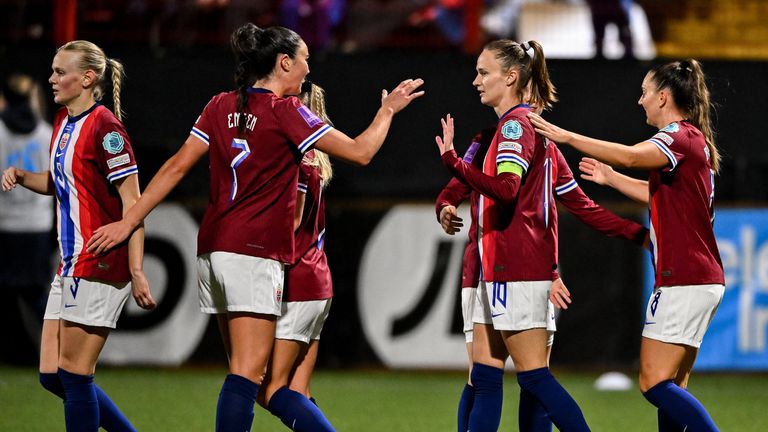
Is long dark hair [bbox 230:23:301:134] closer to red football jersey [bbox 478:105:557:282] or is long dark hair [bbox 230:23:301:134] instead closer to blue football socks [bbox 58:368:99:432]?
red football jersey [bbox 478:105:557:282]

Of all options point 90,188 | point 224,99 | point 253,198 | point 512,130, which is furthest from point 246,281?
point 512,130

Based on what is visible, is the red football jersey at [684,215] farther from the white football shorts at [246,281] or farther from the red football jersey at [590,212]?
the white football shorts at [246,281]

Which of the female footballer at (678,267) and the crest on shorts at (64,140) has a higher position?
the crest on shorts at (64,140)

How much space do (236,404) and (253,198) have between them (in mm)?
793

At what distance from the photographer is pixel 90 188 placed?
4.57 meters

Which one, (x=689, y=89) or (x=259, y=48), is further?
(x=689, y=89)

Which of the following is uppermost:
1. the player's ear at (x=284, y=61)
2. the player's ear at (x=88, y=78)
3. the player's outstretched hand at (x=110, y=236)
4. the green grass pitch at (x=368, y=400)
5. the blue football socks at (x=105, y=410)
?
the player's ear at (x=284, y=61)

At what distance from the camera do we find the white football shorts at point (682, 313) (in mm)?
4562

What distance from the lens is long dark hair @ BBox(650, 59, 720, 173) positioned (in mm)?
4758

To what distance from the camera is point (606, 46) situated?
9.66 m

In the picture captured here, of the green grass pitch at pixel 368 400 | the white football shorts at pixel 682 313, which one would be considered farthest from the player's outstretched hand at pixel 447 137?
the green grass pitch at pixel 368 400

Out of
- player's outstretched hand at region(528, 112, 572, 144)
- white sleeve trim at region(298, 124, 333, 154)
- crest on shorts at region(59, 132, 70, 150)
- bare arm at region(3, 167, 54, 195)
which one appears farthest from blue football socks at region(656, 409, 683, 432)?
bare arm at region(3, 167, 54, 195)

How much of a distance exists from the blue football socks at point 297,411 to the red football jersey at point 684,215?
5.07 ft

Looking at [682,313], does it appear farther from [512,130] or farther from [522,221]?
[512,130]
